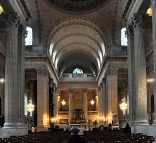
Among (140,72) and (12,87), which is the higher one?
(140,72)

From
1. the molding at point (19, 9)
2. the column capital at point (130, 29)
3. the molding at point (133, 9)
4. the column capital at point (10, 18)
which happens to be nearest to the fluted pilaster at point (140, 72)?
the molding at point (133, 9)

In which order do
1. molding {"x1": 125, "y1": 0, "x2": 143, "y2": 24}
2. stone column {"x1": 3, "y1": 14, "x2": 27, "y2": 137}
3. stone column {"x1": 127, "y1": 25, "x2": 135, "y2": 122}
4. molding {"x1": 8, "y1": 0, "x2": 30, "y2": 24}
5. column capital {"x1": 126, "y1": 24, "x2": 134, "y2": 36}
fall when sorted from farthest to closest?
column capital {"x1": 126, "y1": 24, "x2": 134, "y2": 36}
stone column {"x1": 127, "y1": 25, "x2": 135, "y2": 122}
molding {"x1": 125, "y1": 0, "x2": 143, "y2": 24}
stone column {"x1": 3, "y1": 14, "x2": 27, "y2": 137}
molding {"x1": 8, "y1": 0, "x2": 30, "y2": 24}

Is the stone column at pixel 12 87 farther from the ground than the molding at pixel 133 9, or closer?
closer

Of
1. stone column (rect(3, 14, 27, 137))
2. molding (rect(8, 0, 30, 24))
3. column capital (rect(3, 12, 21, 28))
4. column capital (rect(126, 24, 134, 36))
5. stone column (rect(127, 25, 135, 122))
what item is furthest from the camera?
column capital (rect(126, 24, 134, 36))

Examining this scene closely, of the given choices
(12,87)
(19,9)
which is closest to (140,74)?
(12,87)

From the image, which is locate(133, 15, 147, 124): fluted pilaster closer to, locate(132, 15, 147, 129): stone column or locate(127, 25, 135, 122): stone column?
locate(132, 15, 147, 129): stone column

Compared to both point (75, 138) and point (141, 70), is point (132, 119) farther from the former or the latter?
point (75, 138)

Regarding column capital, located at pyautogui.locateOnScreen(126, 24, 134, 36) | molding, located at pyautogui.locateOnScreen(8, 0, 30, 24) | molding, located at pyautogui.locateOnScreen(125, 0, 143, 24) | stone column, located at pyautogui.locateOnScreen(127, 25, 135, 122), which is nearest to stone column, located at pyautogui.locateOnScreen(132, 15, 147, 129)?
molding, located at pyautogui.locateOnScreen(125, 0, 143, 24)

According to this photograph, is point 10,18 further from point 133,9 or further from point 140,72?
point 140,72

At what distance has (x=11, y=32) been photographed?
3097 centimetres

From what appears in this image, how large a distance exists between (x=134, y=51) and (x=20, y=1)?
10.5m

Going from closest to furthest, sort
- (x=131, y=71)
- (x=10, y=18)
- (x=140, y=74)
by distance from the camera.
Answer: (x=10, y=18), (x=140, y=74), (x=131, y=71)

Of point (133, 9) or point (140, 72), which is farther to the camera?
point (133, 9)

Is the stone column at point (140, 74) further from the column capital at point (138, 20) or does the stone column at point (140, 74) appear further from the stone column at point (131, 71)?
the stone column at point (131, 71)
